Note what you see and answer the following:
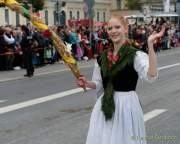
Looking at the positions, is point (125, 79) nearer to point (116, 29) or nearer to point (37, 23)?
point (116, 29)

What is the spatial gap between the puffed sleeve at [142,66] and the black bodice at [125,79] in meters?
0.06

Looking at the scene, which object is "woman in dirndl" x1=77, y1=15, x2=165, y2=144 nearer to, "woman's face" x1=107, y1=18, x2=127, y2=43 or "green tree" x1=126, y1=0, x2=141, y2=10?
"woman's face" x1=107, y1=18, x2=127, y2=43

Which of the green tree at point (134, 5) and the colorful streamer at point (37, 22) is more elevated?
the green tree at point (134, 5)

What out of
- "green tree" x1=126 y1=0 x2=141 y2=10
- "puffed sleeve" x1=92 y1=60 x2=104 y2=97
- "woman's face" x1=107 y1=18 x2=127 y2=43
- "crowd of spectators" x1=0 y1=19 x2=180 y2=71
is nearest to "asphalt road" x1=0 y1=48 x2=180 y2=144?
"puffed sleeve" x1=92 y1=60 x2=104 y2=97

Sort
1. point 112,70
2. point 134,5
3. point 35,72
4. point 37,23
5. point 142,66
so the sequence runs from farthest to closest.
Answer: point 134,5 < point 35,72 < point 112,70 < point 142,66 < point 37,23

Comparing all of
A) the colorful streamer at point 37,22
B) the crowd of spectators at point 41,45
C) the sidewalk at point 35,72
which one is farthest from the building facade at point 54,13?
the colorful streamer at point 37,22

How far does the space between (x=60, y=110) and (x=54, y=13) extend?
65553 millimetres

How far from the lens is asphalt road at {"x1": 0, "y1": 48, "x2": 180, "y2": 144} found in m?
9.50

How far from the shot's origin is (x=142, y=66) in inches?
206

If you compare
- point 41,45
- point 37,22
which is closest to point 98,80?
point 37,22

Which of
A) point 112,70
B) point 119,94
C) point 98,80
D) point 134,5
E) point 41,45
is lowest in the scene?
point 41,45

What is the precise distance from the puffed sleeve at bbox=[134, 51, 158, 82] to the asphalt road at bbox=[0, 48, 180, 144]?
2425 mm

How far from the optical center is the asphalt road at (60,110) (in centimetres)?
950

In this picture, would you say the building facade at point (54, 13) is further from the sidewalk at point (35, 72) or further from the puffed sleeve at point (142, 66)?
the puffed sleeve at point (142, 66)
